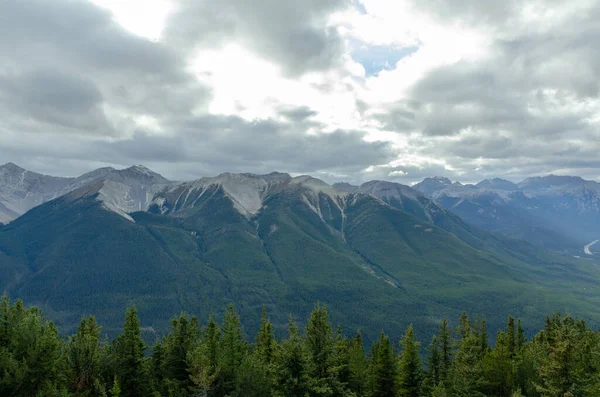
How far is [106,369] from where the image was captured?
4362 centimetres

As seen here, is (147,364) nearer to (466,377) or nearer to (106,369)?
(106,369)

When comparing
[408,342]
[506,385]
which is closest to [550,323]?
[506,385]

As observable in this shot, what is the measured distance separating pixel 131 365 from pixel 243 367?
1438 centimetres

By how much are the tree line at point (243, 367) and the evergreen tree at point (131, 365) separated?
4.4 inches

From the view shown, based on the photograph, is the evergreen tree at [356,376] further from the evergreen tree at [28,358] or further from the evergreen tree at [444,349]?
the evergreen tree at [28,358]

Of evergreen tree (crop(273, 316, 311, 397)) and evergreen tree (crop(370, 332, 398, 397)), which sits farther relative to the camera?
evergreen tree (crop(370, 332, 398, 397))

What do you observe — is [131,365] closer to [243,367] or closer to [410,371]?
[243,367]

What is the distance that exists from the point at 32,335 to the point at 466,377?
4747cm

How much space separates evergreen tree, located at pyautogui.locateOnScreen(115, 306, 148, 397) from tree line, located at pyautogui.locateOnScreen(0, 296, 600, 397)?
0.37 feet

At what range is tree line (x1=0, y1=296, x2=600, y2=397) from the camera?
3425 centimetres

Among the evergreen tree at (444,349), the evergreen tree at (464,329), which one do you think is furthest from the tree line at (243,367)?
the evergreen tree at (464,329)

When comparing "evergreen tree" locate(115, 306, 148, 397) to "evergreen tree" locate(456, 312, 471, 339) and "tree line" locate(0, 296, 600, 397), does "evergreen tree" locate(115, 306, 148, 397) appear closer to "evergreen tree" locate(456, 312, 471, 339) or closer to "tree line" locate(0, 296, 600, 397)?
"tree line" locate(0, 296, 600, 397)


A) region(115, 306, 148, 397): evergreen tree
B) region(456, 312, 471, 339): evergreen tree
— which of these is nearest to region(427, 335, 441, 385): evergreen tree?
region(456, 312, 471, 339): evergreen tree

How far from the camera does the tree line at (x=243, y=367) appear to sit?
112 feet
